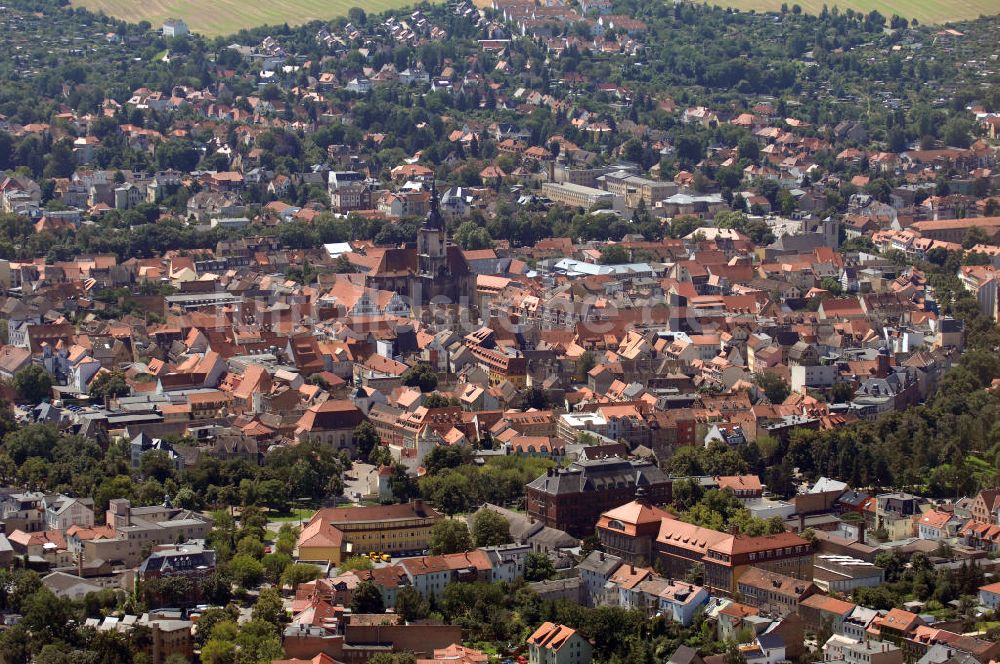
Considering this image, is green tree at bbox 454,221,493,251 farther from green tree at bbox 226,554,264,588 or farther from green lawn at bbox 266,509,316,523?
green tree at bbox 226,554,264,588

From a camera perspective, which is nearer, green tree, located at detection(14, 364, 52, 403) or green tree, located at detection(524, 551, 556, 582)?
green tree, located at detection(524, 551, 556, 582)

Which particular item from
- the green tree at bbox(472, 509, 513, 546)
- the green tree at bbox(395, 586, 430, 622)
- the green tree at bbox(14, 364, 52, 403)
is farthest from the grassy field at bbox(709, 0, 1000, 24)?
the green tree at bbox(395, 586, 430, 622)

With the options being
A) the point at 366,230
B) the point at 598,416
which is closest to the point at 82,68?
the point at 366,230

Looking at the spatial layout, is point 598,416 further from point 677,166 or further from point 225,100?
point 225,100

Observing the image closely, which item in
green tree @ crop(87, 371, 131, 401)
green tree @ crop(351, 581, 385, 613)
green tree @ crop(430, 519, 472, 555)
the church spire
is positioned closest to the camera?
green tree @ crop(351, 581, 385, 613)

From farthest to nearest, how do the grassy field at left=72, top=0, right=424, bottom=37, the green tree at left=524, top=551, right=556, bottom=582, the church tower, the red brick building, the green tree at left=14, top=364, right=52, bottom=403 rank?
the grassy field at left=72, top=0, right=424, bottom=37 < the church tower < the green tree at left=14, top=364, right=52, bottom=403 < the red brick building < the green tree at left=524, top=551, right=556, bottom=582

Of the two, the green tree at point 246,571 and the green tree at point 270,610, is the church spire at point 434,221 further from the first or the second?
the green tree at point 270,610
